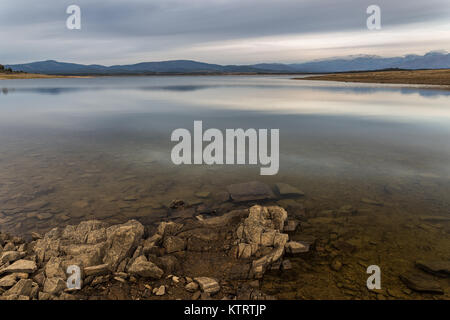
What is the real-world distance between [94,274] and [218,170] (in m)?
9.42

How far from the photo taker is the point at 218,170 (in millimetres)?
16297

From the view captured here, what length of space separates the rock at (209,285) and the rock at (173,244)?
1.62m

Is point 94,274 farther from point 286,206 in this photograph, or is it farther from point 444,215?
point 444,215

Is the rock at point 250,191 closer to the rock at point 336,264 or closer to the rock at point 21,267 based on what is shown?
the rock at point 336,264

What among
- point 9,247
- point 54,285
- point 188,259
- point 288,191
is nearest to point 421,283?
point 188,259

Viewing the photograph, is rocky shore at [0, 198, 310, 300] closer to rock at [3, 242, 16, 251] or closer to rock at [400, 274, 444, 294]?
rock at [3, 242, 16, 251]

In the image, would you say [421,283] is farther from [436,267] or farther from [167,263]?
[167,263]

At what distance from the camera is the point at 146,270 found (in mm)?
7754

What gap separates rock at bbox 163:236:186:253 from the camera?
899cm

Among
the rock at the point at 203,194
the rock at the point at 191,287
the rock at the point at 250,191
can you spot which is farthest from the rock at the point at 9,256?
the rock at the point at 250,191

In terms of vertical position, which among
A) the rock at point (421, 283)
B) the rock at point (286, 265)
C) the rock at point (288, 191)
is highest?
the rock at point (288, 191)

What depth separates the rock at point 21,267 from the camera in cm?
759
